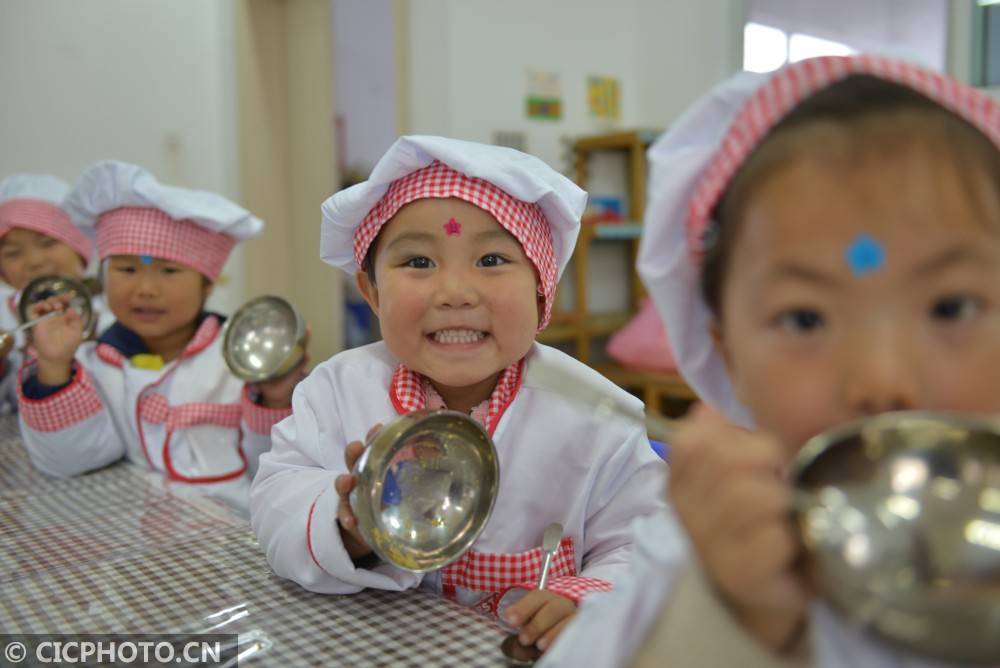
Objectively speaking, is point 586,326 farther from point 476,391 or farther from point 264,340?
point 476,391

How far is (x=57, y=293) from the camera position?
1.47 metres

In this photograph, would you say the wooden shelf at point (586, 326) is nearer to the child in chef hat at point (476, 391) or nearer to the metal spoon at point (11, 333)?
the metal spoon at point (11, 333)

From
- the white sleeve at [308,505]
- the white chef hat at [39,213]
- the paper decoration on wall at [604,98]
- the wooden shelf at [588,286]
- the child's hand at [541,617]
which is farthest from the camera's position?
the paper decoration on wall at [604,98]

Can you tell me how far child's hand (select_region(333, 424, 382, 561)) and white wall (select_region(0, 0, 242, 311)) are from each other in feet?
8.70

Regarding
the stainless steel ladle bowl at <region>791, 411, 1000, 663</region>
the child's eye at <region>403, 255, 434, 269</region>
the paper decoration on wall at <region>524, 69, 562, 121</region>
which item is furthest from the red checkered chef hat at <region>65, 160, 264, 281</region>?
the paper decoration on wall at <region>524, 69, 562, 121</region>

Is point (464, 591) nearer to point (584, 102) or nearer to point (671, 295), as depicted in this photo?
point (671, 295)

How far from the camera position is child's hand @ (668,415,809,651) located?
0.36 metres

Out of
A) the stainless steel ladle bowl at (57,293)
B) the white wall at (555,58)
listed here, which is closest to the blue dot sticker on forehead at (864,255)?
the stainless steel ladle bowl at (57,293)

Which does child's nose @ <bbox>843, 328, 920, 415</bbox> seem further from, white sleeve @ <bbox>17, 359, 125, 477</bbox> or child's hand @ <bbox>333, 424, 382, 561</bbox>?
white sleeve @ <bbox>17, 359, 125, 477</bbox>

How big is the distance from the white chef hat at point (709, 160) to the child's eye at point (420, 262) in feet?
1.15

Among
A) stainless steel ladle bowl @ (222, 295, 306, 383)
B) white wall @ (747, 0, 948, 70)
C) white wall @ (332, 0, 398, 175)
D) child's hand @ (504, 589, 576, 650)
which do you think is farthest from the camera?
white wall @ (332, 0, 398, 175)

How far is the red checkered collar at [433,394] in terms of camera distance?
89cm

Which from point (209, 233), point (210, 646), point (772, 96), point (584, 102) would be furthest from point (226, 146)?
point (772, 96)

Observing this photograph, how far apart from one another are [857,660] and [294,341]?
0.92 meters
